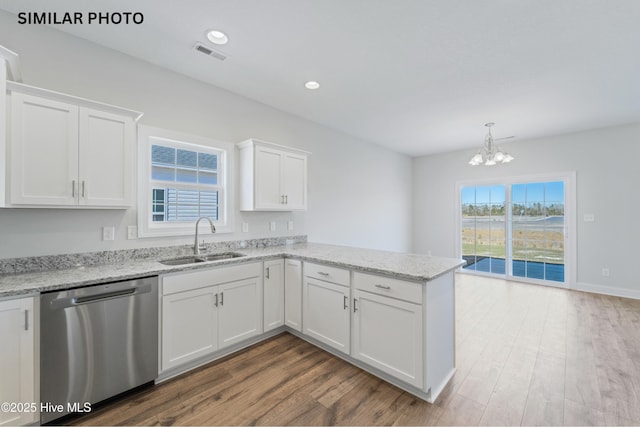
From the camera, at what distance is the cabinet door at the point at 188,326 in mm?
2111

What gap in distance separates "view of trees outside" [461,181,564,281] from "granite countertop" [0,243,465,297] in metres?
3.95

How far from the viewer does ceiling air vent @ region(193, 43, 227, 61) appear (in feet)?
7.67

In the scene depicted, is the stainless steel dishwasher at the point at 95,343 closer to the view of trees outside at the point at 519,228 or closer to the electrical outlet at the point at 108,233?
the electrical outlet at the point at 108,233

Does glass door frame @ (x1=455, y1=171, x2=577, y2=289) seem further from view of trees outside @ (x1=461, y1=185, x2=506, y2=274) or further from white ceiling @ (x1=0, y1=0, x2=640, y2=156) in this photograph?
white ceiling @ (x1=0, y1=0, x2=640, y2=156)

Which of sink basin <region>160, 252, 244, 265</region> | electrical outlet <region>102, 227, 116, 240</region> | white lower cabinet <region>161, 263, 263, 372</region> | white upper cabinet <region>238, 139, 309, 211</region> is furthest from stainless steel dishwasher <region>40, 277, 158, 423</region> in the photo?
white upper cabinet <region>238, 139, 309, 211</region>

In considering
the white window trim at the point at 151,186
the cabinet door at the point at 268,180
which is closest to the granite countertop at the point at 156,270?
the white window trim at the point at 151,186

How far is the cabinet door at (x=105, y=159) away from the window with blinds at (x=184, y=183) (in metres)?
0.46

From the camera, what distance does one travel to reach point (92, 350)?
176 centimetres

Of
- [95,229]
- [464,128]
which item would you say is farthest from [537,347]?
[95,229]

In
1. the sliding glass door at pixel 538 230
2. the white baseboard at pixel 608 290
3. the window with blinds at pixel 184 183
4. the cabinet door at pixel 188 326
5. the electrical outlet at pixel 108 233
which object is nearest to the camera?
the cabinet door at pixel 188 326

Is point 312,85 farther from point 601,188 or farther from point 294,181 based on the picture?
point 601,188

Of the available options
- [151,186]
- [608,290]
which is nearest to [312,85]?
[151,186]

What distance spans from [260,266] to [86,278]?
1337mm

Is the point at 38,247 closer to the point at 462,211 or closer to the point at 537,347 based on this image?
the point at 537,347
